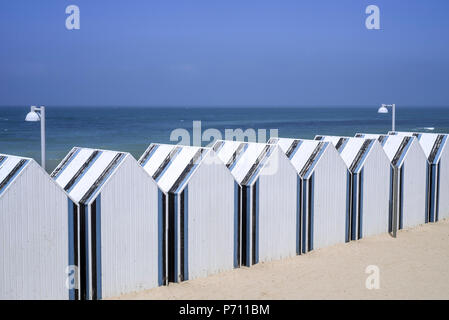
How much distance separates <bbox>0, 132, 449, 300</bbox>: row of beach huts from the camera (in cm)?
1031

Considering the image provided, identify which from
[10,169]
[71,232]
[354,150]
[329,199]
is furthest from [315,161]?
[10,169]

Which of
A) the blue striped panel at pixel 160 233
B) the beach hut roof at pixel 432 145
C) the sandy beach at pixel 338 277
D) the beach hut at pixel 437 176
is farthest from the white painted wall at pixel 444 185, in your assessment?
the blue striped panel at pixel 160 233

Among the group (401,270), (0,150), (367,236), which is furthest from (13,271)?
(0,150)

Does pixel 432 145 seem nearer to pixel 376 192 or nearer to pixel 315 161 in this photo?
pixel 376 192

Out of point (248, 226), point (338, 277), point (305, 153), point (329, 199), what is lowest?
point (338, 277)

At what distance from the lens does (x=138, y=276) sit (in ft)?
38.4

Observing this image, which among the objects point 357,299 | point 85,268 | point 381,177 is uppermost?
point 381,177

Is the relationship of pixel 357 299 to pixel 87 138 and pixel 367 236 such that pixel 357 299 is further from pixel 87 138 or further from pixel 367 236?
pixel 87 138

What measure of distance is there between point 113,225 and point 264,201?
151 inches

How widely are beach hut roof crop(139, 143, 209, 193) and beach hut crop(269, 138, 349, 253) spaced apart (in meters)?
3.01

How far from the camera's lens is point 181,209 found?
478 inches

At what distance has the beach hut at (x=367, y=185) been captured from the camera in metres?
16.0

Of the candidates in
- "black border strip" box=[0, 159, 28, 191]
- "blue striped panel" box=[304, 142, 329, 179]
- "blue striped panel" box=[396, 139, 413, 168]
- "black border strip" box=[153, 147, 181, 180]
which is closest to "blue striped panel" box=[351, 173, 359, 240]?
"blue striped panel" box=[304, 142, 329, 179]

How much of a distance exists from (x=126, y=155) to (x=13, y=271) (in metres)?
2.84
